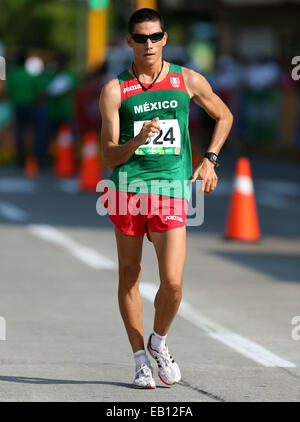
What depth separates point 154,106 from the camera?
22.9 ft

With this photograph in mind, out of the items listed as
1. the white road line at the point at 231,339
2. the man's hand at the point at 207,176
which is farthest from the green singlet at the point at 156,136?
the white road line at the point at 231,339

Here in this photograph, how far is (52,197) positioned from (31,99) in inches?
253

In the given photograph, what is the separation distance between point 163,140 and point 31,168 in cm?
1784

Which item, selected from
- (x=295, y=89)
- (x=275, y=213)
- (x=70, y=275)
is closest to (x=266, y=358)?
(x=70, y=275)

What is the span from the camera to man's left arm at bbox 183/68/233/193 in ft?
22.9

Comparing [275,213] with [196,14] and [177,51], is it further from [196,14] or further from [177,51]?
[196,14]

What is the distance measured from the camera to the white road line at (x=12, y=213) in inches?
656

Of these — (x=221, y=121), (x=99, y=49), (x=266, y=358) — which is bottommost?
(x=266, y=358)

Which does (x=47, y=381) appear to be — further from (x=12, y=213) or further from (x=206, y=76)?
(x=206, y=76)

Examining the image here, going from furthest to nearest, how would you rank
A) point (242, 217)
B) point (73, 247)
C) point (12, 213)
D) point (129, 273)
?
point (12, 213)
point (242, 217)
point (73, 247)
point (129, 273)

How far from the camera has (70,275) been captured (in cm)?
1164

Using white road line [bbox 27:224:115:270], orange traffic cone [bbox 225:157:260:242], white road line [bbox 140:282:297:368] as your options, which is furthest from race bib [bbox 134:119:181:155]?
orange traffic cone [bbox 225:157:260:242]

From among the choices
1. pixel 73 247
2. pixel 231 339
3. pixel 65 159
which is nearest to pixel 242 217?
pixel 73 247

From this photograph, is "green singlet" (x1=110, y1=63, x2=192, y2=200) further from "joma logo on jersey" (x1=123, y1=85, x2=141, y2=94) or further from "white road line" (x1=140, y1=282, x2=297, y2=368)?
"white road line" (x1=140, y1=282, x2=297, y2=368)
